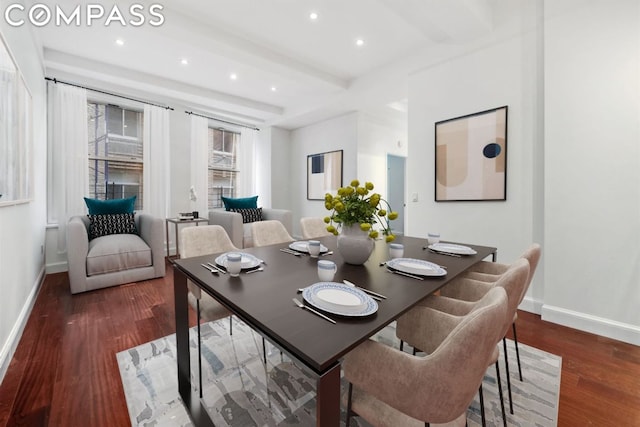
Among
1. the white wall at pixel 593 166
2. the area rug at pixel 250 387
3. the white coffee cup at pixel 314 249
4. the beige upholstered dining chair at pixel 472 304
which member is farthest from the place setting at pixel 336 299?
the white wall at pixel 593 166

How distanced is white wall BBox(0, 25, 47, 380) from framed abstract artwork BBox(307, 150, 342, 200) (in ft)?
12.9

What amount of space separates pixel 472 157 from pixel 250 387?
111 inches

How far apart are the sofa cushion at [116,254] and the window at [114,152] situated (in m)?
1.19

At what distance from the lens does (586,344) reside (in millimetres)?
1987

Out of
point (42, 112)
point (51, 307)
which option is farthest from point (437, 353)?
point (42, 112)

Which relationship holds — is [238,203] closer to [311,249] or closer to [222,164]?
[222,164]

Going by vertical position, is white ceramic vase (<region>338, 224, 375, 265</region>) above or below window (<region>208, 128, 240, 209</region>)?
below

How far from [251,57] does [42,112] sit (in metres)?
2.56

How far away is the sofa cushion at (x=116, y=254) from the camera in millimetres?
2898

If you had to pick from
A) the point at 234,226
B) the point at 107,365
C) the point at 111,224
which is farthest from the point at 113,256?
the point at 107,365

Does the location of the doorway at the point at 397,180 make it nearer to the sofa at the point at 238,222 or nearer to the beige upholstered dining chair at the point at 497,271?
the sofa at the point at 238,222

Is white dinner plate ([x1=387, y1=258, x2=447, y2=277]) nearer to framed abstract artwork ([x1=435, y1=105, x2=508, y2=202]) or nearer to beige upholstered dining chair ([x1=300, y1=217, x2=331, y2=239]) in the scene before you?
beige upholstered dining chair ([x1=300, y1=217, x2=331, y2=239])

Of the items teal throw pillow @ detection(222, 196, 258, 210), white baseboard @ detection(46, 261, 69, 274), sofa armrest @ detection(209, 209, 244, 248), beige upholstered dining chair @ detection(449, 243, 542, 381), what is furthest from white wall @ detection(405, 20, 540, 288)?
white baseboard @ detection(46, 261, 69, 274)

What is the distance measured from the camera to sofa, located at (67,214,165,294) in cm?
277
